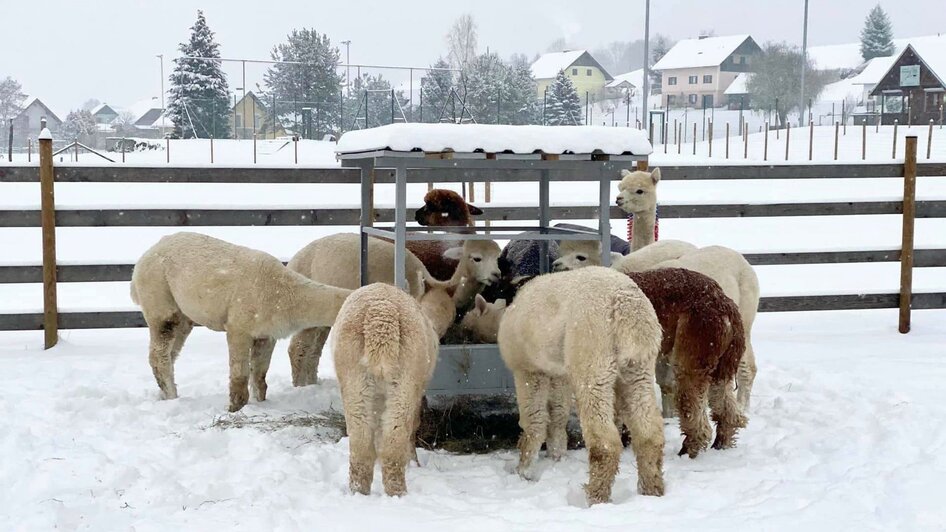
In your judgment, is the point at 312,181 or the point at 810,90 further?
the point at 810,90

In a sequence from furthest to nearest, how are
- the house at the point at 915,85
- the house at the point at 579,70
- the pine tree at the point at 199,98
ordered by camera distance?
the house at the point at 579,70 < the house at the point at 915,85 < the pine tree at the point at 199,98

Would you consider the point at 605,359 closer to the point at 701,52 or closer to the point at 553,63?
the point at 553,63

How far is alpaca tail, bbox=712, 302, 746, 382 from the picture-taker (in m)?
5.12

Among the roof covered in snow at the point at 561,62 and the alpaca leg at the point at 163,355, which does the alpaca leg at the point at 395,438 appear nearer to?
the alpaca leg at the point at 163,355

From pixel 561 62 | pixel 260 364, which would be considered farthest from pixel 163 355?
pixel 561 62

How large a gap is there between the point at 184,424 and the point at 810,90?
205 feet

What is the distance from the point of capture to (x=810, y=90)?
202ft

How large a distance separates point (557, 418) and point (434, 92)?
3830cm

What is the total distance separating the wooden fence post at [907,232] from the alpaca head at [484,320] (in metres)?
4.78

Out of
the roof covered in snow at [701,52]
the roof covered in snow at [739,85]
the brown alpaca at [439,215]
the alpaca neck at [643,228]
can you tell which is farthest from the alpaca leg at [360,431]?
the roof covered in snow at [701,52]

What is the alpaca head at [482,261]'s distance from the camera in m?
6.06

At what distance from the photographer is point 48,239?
309 inches

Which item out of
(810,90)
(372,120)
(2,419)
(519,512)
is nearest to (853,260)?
(519,512)

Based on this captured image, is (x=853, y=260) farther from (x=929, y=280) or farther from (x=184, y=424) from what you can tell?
(x=184, y=424)
